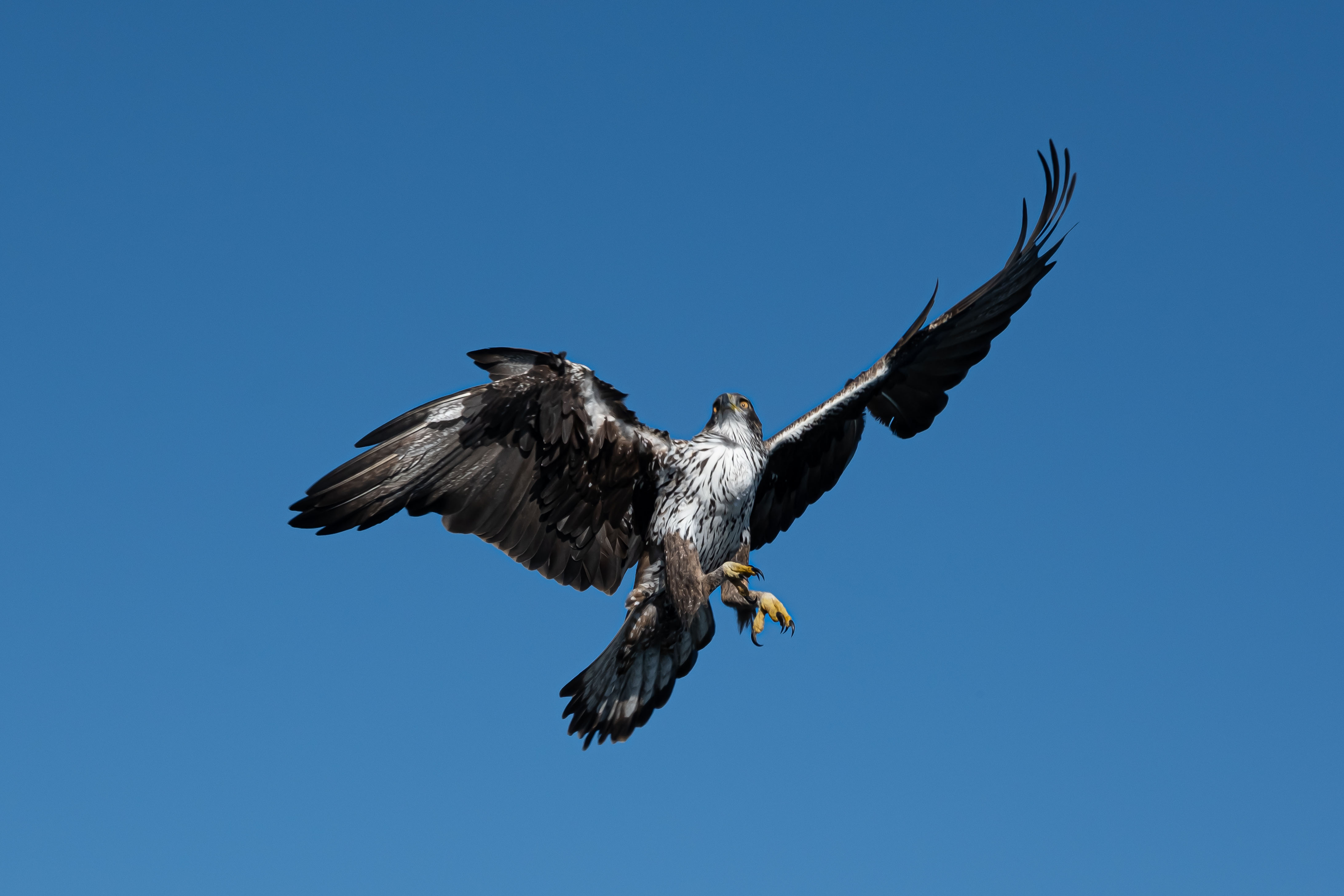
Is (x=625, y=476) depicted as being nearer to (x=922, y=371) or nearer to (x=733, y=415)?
(x=733, y=415)

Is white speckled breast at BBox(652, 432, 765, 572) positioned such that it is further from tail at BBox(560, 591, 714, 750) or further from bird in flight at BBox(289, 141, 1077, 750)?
tail at BBox(560, 591, 714, 750)

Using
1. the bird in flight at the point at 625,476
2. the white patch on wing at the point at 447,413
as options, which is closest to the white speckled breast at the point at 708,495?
the bird in flight at the point at 625,476

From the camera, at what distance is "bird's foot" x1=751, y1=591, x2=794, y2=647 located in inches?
335

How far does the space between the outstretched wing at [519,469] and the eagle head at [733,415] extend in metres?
0.41

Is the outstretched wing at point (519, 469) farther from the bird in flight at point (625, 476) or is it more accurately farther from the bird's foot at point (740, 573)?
the bird's foot at point (740, 573)

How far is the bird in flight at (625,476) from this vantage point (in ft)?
28.7

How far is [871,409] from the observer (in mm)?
10148

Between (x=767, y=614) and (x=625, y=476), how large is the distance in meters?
1.51

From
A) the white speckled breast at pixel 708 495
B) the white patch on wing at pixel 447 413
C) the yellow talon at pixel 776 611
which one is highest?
the white patch on wing at pixel 447 413

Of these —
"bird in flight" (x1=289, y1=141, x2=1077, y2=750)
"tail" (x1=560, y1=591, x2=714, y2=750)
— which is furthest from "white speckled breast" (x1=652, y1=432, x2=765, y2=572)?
"tail" (x1=560, y1=591, x2=714, y2=750)

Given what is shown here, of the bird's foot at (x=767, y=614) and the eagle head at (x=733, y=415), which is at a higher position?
the eagle head at (x=733, y=415)

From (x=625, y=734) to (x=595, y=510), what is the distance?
1.55 m

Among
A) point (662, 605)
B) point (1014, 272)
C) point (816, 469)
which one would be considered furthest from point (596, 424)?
point (1014, 272)

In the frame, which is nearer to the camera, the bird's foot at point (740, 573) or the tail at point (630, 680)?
the bird's foot at point (740, 573)
